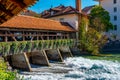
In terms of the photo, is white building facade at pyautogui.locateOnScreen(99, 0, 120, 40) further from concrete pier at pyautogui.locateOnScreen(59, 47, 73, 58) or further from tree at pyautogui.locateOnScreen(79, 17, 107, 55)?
concrete pier at pyautogui.locateOnScreen(59, 47, 73, 58)

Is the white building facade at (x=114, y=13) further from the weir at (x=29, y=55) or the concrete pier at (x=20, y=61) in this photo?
the concrete pier at (x=20, y=61)

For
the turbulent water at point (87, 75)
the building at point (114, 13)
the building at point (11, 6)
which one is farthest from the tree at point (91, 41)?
the building at point (11, 6)

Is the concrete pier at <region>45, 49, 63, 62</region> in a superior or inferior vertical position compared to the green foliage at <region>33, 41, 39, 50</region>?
inferior

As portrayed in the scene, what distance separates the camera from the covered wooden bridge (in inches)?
759

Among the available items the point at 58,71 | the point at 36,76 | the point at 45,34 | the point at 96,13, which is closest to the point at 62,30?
the point at 45,34

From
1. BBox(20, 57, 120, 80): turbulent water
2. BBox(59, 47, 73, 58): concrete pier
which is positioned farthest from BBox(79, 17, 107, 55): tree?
BBox(20, 57, 120, 80): turbulent water

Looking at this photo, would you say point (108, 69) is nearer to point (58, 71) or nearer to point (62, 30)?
point (58, 71)

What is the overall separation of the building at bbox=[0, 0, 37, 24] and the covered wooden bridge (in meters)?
13.8

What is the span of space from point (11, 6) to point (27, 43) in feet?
57.5

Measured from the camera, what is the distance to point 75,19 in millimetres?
38312

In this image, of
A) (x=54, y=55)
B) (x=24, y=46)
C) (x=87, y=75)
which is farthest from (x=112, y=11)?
(x=87, y=75)

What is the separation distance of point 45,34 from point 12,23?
224 inches

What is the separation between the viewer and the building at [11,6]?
3.42 m

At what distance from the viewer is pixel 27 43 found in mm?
21188
